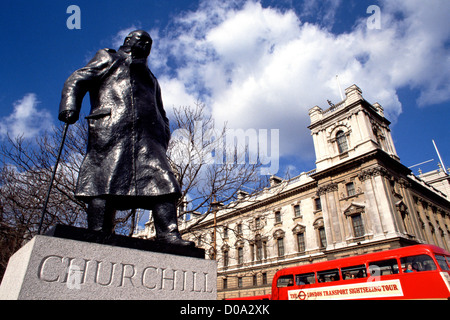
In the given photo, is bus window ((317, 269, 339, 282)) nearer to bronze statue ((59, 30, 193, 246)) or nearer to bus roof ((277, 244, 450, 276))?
bus roof ((277, 244, 450, 276))

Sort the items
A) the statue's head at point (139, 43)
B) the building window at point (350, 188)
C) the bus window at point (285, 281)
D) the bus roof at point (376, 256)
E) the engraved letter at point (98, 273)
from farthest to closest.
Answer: the building window at point (350, 188) < the bus window at point (285, 281) < the bus roof at point (376, 256) < the statue's head at point (139, 43) < the engraved letter at point (98, 273)

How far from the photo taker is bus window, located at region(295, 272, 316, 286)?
13.8 m

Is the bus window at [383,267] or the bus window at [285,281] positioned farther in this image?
the bus window at [285,281]

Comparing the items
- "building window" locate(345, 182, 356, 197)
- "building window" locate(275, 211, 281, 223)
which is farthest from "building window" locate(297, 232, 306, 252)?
"building window" locate(345, 182, 356, 197)

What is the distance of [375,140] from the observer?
27.4 m

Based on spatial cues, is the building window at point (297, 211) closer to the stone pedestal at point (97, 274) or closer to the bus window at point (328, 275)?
the bus window at point (328, 275)

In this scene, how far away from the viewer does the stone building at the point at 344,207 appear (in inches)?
933

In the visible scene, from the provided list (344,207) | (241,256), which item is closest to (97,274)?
(344,207)

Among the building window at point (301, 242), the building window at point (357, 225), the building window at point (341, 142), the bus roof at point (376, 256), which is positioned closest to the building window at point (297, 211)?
the building window at point (301, 242)

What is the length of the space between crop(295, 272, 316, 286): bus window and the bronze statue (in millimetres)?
12977

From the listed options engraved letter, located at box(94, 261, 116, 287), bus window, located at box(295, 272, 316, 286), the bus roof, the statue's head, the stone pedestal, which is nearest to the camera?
the stone pedestal

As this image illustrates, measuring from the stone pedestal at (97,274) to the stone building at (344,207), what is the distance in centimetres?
1887

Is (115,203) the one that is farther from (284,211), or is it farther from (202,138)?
(284,211)
